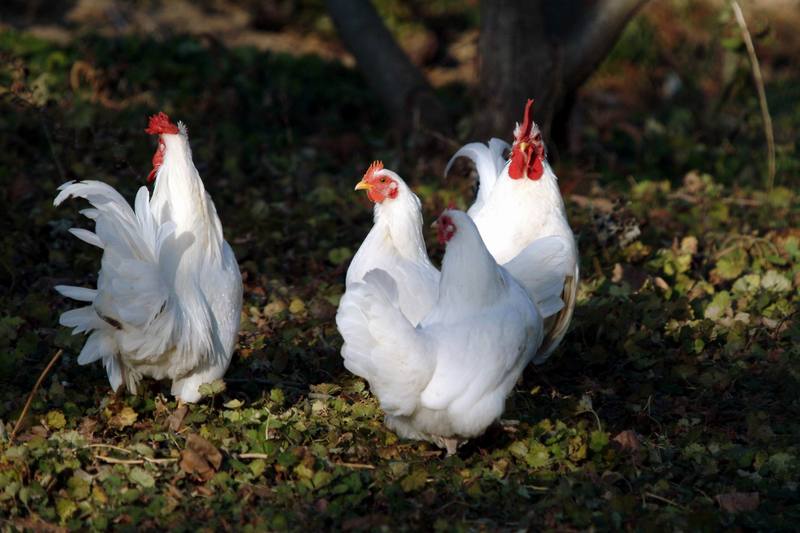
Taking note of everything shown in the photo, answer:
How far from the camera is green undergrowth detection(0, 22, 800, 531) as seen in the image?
461 centimetres

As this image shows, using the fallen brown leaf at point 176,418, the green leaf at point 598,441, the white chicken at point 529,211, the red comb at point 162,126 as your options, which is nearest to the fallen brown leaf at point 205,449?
the fallen brown leaf at point 176,418

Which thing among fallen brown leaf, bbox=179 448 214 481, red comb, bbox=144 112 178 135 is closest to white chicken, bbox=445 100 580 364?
red comb, bbox=144 112 178 135

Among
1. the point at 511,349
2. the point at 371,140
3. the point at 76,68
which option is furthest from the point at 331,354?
the point at 76,68

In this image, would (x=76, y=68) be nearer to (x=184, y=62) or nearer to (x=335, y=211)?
(x=184, y=62)

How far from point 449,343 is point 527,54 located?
5.08m

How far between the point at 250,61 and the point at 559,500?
8.09 meters

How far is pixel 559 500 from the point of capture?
459 cm

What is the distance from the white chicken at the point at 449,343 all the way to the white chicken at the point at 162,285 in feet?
2.86

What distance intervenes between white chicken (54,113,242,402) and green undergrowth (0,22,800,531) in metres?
0.23

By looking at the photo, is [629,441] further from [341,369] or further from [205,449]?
[205,449]

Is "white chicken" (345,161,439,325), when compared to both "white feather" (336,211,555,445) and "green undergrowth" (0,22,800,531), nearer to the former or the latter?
"white feather" (336,211,555,445)

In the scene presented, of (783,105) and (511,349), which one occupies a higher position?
(783,105)

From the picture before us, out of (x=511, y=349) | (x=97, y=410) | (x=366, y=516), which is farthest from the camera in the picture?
(x=97, y=410)

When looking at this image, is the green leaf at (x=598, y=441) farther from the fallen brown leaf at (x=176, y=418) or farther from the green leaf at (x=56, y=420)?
the green leaf at (x=56, y=420)
